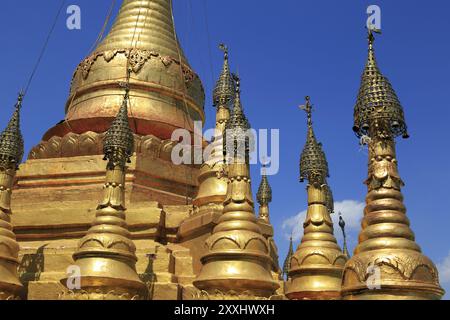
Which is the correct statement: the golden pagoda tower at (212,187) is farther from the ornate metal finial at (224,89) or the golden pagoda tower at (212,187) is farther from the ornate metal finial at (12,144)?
the ornate metal finial at (12,144)

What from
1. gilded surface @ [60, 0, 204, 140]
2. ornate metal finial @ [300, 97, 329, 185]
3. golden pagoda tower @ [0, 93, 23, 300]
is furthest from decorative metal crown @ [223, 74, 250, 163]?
gilded surface @ [60, 0, 204, 140]

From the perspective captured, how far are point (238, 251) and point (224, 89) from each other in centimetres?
681

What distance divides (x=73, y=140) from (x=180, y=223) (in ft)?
20.3

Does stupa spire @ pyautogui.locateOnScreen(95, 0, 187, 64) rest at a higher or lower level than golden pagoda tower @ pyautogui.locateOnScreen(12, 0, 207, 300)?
higher

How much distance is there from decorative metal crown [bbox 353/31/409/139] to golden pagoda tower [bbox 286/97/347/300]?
10.2ft

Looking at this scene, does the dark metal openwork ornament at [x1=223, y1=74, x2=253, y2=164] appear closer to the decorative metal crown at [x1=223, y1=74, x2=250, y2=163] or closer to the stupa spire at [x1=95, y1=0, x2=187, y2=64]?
the decorative metal crown at [x1=223, y1=74, x2=250, y2=163]

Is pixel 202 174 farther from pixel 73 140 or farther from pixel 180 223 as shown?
pixel 73 140

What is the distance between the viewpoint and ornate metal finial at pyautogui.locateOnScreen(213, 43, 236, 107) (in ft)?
51.9

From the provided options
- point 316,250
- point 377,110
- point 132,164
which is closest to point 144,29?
point 132,164

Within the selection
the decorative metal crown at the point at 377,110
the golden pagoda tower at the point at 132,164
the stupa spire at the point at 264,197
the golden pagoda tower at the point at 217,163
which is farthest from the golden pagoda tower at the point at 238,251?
the stupa spire at the point at 264,197

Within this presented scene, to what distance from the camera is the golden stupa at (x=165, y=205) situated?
892 centimetres
